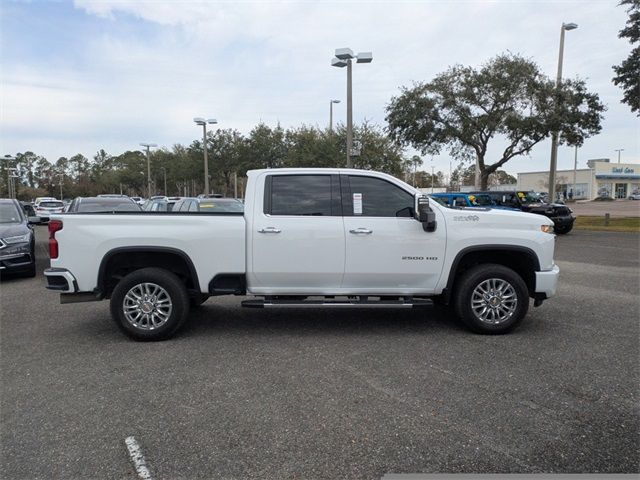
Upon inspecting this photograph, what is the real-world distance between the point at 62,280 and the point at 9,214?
6.69m

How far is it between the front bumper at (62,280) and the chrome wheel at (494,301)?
4533 millimetres

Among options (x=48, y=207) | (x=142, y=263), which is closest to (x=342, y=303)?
(x=142, y=263)

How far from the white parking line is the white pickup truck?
2.31 meters

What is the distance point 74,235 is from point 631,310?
7.38m

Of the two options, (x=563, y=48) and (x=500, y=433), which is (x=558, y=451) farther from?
(x=563, y=48)

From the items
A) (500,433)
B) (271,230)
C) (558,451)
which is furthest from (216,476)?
(271,230)

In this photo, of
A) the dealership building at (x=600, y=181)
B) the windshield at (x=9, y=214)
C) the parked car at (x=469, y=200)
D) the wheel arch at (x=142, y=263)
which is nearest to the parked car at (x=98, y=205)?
the windshield at (x=9, y=214)

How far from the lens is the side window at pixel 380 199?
580 cm

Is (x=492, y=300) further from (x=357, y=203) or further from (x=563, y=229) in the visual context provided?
(x=563, y=229)

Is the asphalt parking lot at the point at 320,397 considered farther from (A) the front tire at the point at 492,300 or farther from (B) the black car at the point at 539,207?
(B) the black car at the point at 539,207

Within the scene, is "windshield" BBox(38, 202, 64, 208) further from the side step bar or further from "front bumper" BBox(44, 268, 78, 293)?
the side step bar

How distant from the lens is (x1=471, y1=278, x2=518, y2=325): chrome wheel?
5816mm

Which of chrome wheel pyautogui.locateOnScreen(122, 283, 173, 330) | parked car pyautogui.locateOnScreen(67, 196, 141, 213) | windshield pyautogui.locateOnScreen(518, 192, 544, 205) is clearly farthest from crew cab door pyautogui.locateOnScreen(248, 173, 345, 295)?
windshield pyautogui.locateOnScreen(518, 192, 544, 205)

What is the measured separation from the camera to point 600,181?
7956cm
